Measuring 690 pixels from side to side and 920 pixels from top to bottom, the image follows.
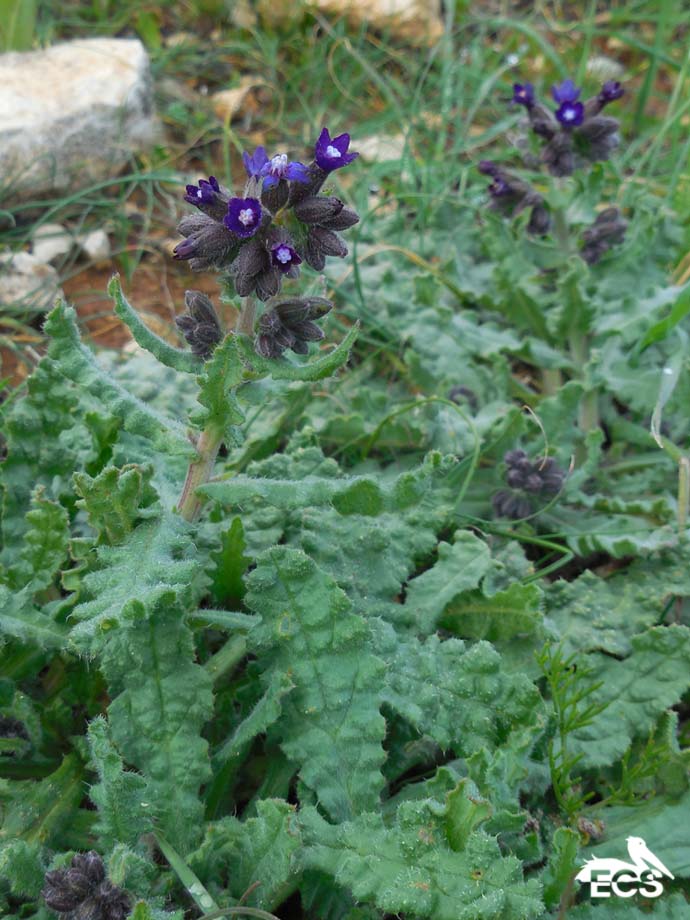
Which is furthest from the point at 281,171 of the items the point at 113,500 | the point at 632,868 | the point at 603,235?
the point at 603,235

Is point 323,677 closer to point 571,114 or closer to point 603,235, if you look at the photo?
point 603,235

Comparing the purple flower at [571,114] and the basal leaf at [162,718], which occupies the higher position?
the purple flower at [571,114]

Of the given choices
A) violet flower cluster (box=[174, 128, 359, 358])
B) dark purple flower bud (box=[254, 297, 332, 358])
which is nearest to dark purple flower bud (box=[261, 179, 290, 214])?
violet flower cluster (box=[174, 128, 359, 358])

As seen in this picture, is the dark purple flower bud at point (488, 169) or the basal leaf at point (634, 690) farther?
→ the dark purple flower bud at point (488, 169)

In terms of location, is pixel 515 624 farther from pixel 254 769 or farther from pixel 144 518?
pixel 144 518

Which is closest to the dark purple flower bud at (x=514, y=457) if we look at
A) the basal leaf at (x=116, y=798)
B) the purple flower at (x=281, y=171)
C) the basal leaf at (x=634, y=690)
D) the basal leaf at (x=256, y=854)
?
the basal leaf at (x=634, y=690)

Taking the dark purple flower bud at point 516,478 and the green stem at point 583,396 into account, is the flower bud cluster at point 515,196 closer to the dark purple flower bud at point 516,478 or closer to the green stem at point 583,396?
the green stem at point 583,396

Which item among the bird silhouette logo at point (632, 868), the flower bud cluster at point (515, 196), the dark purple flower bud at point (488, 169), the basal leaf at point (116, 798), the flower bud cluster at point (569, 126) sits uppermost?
the flower bud cluster at point (569, 126)
